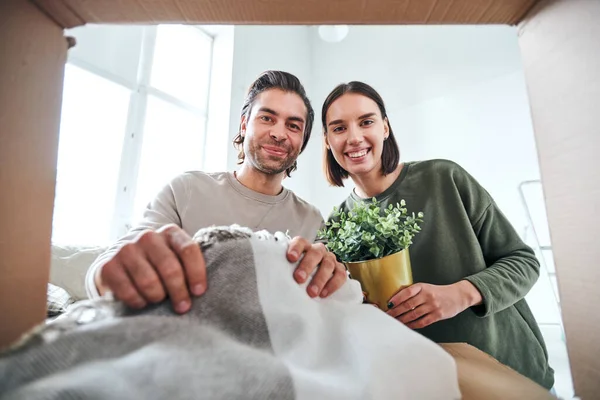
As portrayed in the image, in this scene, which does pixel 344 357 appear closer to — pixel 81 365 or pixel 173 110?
pixel 81 365

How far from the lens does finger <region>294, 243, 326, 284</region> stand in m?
0.34

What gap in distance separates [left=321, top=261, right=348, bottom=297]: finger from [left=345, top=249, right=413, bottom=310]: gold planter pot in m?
0.13

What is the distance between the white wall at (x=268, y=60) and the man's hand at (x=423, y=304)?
2.33 meters

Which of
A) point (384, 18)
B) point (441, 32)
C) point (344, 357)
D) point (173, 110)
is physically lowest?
point (344, 357)

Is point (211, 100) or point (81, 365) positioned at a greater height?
point (211, 100)

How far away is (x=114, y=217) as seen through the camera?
2.26 metres

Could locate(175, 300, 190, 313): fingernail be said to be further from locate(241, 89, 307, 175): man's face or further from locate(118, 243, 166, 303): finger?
locate(241, 89, 307, 175): man's face

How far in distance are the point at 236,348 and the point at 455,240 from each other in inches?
26.4

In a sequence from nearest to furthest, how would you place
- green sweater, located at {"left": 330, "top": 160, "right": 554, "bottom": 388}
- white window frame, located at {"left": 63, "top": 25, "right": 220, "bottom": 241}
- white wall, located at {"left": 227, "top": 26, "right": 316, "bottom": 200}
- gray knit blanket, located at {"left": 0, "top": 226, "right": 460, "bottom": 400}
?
gray knit blanket, located at {"left": 0, "top": 226, "right": 460, "bottom": 400} < green sweater, located at {"left": 330, "top": 160, "right": 554, "bottom": 388} < white window frame, located at {"left": 63, "top": 25, "right": 220, "bottom": 241} < white wall, located at {"left": 227, "top": 26, "right": 316, "bottom": 200}

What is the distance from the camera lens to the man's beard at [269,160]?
35.5 inches

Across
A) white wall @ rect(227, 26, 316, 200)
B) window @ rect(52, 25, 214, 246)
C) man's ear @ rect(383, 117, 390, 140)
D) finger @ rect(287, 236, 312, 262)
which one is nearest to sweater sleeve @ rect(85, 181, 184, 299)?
finger @ rect(287, 236, 312, 262)

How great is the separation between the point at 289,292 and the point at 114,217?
7.62 feet

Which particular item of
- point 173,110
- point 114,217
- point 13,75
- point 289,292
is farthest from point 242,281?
point 173,110

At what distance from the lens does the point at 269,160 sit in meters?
0.90
